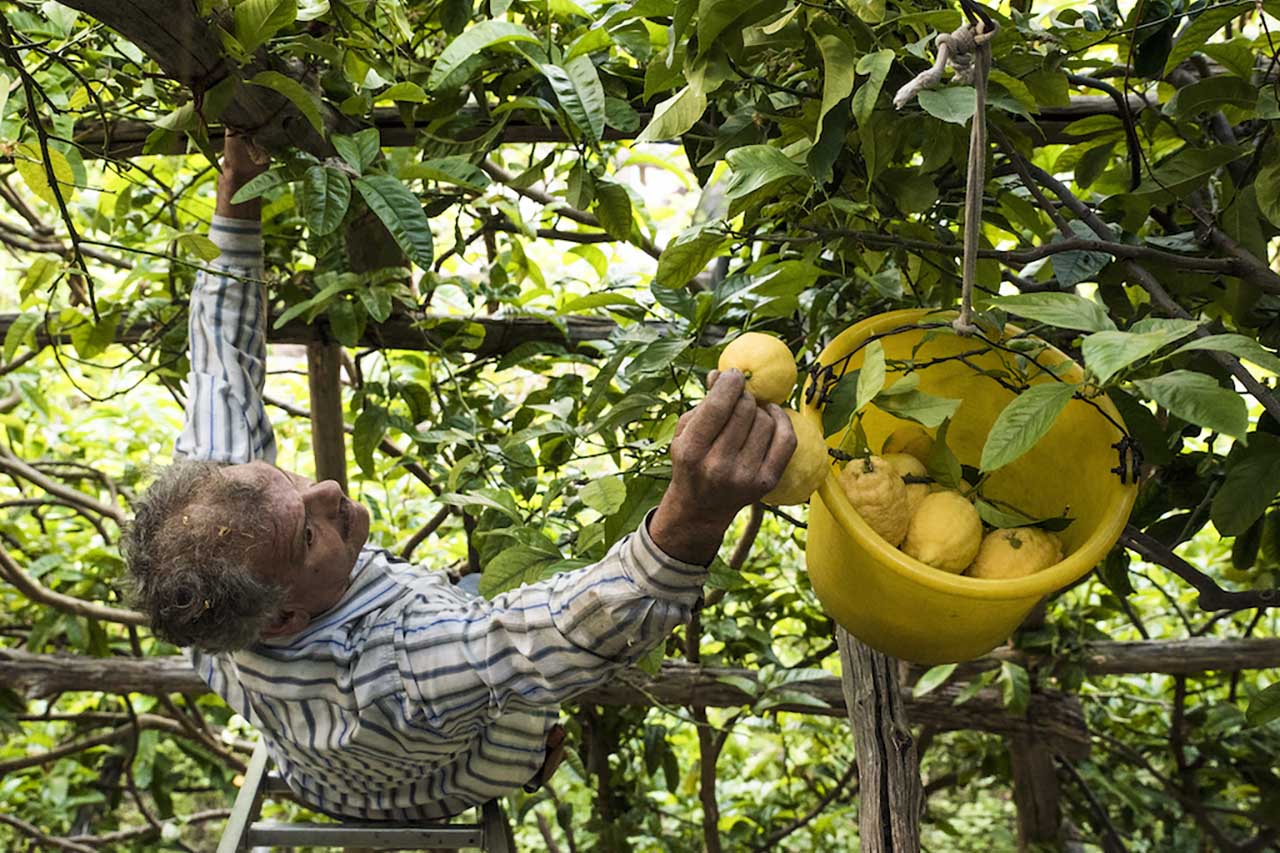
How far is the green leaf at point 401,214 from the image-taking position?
1.13m

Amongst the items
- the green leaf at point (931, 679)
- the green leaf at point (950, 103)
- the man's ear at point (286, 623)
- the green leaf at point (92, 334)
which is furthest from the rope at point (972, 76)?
the green leaf at point (92, 334)

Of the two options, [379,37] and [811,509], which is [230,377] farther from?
[811,509]

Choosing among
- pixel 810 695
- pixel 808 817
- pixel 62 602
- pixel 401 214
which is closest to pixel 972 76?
pixel 401 214

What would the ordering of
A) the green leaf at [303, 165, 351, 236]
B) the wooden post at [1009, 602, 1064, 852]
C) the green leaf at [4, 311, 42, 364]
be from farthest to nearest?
the wooden post at [1009, 602, 1064, 852] < the green leaf at [4, 311, 42, 364] < the green leaf at [303, 165, 351, 236]

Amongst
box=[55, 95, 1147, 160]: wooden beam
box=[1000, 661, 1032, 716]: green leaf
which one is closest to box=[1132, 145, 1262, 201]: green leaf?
box=[55, 95, 1147, 160]: wooden beam

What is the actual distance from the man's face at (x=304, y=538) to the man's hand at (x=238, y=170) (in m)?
0.31

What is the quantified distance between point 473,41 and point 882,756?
76 centimetres

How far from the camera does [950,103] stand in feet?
2.64

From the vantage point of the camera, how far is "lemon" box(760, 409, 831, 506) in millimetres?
808

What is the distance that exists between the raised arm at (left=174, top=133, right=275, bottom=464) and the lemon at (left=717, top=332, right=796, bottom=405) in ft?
2.35

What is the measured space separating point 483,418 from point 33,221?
678mm

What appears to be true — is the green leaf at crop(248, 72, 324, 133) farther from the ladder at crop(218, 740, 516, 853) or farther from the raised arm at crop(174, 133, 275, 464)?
the ladder at crop(218, 740, 516, 853)

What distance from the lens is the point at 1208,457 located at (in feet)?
3.72

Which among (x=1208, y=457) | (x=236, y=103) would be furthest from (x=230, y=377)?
(x=1208, y=457)
